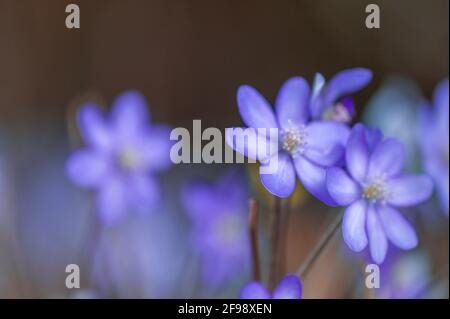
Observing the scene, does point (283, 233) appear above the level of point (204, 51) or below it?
below

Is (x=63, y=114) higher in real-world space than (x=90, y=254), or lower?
higher

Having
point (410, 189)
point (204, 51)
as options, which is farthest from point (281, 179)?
point (204, 51)

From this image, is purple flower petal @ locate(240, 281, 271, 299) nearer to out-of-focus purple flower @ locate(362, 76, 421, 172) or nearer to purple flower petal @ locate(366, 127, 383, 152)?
purple flower petal @ locate(366, 127, 383, 152)

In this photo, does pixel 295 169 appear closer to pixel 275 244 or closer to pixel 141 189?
pixel 275 244

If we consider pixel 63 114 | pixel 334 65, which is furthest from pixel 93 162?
pixel 334 65

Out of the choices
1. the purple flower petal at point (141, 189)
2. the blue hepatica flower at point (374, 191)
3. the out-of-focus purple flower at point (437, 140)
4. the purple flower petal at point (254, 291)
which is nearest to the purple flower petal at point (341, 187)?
the blue hepatica flower at point (374, 191)

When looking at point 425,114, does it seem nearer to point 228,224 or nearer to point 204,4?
point 228,224
